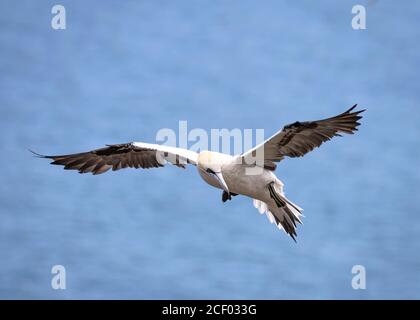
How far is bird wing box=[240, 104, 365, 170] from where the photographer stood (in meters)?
15.7

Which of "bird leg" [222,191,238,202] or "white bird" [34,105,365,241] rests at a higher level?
"white bird" [34,105,365,241]

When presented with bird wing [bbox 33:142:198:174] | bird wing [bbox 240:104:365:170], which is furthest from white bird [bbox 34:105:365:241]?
bird wing [bbox 33:142:198:174]

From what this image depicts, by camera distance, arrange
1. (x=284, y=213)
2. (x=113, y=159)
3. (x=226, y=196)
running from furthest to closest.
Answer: (x=113, y=159) → (x=284, y=213) → (x=226, y=196)

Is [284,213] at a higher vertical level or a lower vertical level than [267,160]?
lower

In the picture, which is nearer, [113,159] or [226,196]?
[226,196]

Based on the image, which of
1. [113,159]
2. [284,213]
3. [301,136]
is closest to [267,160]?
[301,136]

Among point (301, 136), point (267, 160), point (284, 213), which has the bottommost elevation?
point (284, 213)

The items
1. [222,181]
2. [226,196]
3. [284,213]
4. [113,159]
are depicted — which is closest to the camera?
[222,181]

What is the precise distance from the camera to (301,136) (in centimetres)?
1592

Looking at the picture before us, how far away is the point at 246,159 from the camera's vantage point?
52.1 ft

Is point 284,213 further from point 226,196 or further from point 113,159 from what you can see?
point 113,159

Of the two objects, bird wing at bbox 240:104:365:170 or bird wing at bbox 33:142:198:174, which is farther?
bird wing at bbox 33:142:198:174

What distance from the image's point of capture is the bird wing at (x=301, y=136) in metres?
15.7

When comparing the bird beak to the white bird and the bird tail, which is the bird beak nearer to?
the white bird
